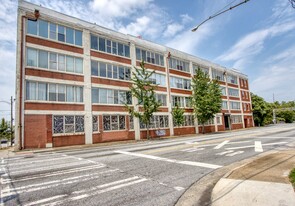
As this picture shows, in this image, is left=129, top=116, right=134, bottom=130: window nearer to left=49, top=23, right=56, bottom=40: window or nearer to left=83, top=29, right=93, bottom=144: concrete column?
left=83, top=29, right=93, bottom=144: concrete column

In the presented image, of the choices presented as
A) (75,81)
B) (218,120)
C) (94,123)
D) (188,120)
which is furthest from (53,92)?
(218,120)

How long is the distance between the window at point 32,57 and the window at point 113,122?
366 inches

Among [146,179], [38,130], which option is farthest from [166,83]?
[146,179]

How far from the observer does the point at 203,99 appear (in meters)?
34.8

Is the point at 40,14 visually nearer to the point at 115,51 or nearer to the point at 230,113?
the point at 115,51

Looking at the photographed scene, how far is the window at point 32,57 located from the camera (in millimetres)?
19984

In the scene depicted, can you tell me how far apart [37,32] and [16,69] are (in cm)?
456

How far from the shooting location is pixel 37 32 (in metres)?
20.9

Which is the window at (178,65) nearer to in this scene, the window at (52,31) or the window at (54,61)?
the window at (54,61)

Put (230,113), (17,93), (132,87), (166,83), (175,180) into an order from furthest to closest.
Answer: (230,113)
(166,83)
(132,87)
(17,93)
(175,180)

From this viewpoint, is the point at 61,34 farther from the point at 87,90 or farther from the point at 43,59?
the point at 87,90

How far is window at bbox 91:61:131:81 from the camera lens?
2469 cm

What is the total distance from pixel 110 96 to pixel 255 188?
71.8ft

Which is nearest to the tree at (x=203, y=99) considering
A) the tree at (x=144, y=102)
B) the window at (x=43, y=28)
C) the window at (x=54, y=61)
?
the tree at (x=144, y=102)
